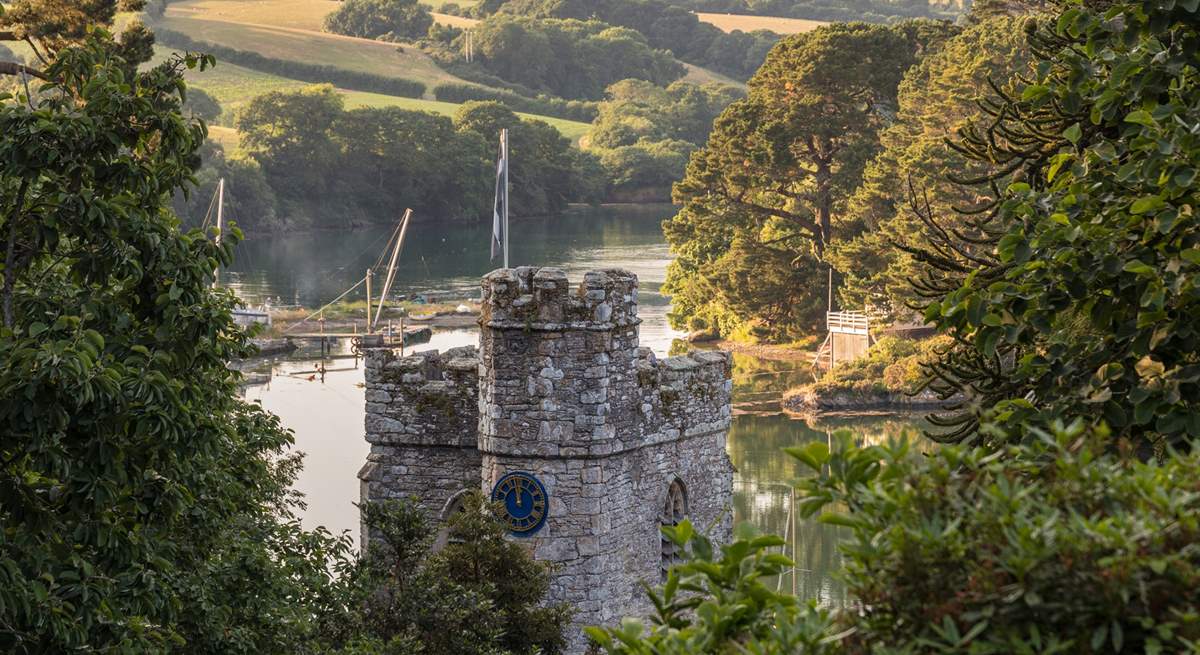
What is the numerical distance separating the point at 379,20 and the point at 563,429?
16133cm

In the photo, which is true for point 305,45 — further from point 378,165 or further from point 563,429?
point 563,429

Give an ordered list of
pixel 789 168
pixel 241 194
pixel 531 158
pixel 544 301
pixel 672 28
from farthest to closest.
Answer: pixel 672 28
pixel 531 158
pixel 241 194
pixel 789 168
pixel 544 301

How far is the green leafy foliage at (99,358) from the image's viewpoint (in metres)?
9.64

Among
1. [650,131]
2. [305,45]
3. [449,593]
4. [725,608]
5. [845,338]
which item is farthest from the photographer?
[305,45]

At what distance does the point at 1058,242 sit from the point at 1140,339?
661 mm

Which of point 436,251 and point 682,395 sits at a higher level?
point 682,395

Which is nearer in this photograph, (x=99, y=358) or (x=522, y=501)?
(x=99, y=358)

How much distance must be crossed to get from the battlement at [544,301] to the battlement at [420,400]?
1210 millimetres

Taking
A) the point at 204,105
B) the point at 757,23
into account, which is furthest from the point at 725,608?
the point at 757,23

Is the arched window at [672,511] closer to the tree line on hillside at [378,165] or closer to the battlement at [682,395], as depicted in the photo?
the battlement at [682,395]

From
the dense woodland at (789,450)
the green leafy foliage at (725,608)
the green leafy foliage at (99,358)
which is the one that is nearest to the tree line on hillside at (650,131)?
the dense woodland at (789,450)

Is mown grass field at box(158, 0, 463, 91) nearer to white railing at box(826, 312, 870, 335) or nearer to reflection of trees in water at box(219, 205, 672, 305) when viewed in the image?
reflection of trees in water at box(219, 205, 672, 305)

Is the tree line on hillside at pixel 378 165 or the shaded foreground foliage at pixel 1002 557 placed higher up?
the shaded foreground foliage at pixel 1002 557

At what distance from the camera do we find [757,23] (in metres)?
189
